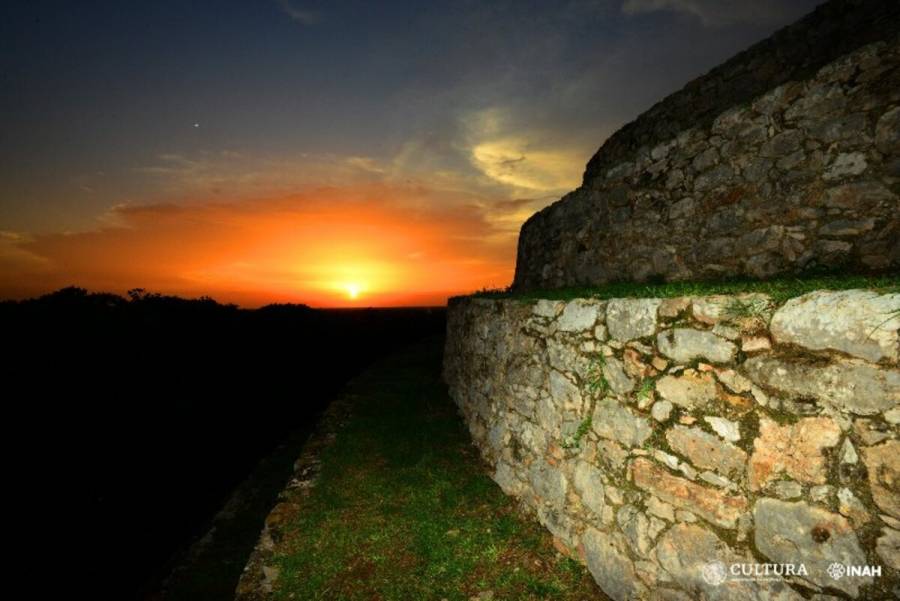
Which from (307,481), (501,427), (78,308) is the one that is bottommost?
(307,481)

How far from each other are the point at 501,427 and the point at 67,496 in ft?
18.1

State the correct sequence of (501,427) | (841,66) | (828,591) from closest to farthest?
1. (828,591)
2. (841,66)
3. (501,427)

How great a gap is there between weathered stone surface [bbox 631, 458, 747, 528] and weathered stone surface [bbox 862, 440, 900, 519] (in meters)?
0.72

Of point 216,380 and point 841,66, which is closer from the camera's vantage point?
point 841,66

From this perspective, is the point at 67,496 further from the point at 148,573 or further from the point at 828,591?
the point at 828,591

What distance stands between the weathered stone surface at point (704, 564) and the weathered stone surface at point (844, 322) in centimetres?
153

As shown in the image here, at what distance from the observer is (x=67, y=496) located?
15.6 ft

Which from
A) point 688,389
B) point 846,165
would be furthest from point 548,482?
point 846,165

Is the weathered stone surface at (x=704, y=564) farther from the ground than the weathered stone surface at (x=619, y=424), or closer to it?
closer to it

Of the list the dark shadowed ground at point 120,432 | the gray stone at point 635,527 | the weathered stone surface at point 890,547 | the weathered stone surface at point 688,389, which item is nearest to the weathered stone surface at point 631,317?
the weathered stone surface at point 688,389

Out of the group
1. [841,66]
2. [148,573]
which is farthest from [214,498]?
[841,66]

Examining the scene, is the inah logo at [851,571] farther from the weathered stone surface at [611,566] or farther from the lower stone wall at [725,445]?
the weathered stone surface at [611,566]

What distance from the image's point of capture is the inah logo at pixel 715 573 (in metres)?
2.76

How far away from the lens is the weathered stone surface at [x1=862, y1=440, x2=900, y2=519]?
203 centimetres
